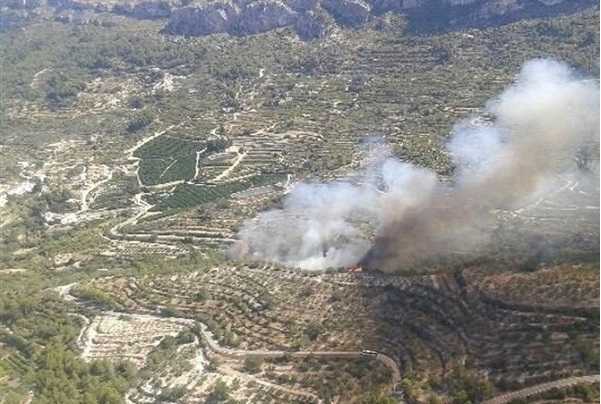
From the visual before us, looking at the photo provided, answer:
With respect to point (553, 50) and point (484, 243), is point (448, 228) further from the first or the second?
point (553, 50)

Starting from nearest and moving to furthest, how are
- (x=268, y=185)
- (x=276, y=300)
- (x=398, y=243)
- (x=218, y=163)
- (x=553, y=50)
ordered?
(x=276, y=300) → (x=398, y=243) → (x=268, y=185) → (x=218, y=163) → (x=553, y=50)

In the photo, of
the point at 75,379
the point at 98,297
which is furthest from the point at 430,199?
the point at 75,379

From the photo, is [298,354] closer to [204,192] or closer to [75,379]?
[75,379]

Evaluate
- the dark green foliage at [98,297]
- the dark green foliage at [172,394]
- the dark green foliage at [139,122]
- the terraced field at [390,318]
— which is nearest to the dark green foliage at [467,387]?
the terraced field at [390,318]

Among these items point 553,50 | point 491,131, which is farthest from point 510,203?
point 553,50

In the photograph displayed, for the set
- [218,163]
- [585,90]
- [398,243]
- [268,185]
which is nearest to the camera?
[398,243]

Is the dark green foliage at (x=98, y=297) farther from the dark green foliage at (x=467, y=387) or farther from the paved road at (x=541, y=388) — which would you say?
the paved road at (x=541, y=388)
